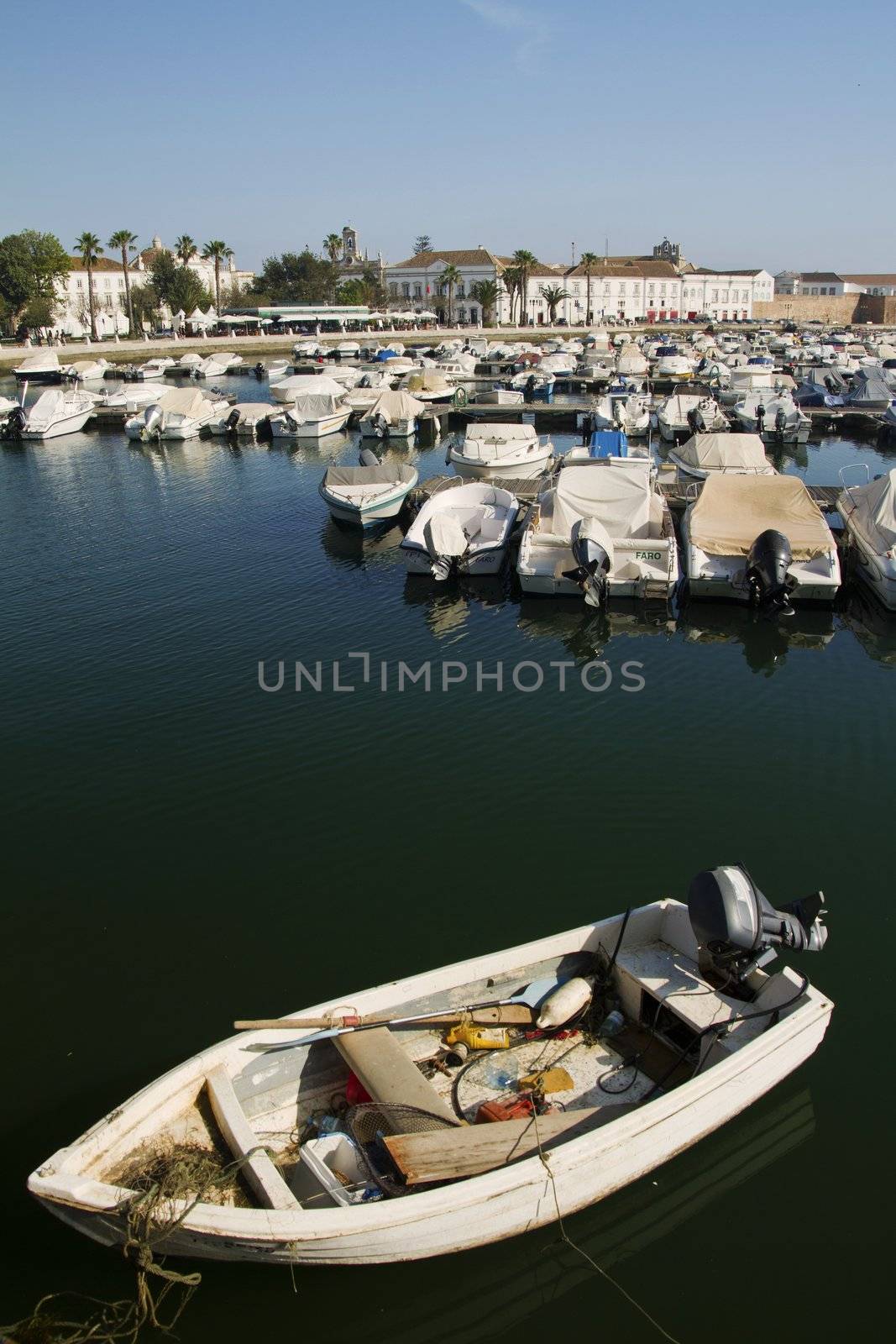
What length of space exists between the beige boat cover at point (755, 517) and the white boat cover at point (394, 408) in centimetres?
2795

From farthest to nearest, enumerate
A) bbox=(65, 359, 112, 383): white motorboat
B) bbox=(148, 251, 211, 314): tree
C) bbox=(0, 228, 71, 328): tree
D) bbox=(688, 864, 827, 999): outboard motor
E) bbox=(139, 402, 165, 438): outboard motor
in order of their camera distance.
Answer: bbox=(148, 251, 211, 314): tree
bbox=(0, 228, 71, 328): tree
bbox=(65, 359, 112, 383): white motorboat
bbox=(139, 402, 165, 438): outboard motor
bbox=(688, 864, 827, 999): outboard motor

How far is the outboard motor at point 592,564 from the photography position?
22.6 metres

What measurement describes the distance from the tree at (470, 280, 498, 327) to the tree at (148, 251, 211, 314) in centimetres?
3719

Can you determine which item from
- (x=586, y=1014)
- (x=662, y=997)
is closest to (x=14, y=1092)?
(x=586, y=1014)

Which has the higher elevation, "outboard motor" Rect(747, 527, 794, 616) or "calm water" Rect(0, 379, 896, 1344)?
"outboard motor" Rect(747, 527, 794, 616)

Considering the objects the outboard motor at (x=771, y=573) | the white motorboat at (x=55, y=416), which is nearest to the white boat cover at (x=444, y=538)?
the outboard motor at (x=771, y=573)

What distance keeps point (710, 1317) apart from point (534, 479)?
2826 centimetres

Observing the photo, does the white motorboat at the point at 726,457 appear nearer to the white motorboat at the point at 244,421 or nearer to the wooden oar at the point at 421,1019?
the wooden oar at the point at 421,1019

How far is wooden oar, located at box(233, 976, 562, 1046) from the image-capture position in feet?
28.5

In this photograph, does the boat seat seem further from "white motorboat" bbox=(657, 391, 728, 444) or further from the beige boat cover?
"white motorboat" bbox=(657, 391, 728, 444)

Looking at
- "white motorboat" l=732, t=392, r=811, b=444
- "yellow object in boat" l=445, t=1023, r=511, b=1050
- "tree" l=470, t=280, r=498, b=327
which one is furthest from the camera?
"tree" l=470, t=280, r=498, b=327

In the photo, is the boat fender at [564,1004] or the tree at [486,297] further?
the tree at [486,297]

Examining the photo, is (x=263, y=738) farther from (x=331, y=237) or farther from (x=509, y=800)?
(x=331, y=237)

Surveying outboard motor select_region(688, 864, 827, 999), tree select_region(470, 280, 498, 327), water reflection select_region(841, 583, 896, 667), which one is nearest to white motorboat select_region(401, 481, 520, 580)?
water reflection select_region(841, 583, 896, 667)
